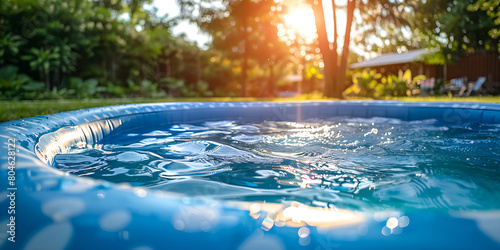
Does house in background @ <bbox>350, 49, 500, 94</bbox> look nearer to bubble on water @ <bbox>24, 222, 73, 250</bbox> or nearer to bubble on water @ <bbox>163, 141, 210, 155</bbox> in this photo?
bubble on water @ <bbox>163, 141, 210, 155</bbox>

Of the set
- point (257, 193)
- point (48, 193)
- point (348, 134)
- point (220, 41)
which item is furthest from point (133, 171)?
point (220, 41)

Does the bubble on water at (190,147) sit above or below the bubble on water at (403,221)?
below

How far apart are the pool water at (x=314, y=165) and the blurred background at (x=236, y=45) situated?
245 inches

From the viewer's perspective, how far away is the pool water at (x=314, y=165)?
1.91m

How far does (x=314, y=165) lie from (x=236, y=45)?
13.2 meters

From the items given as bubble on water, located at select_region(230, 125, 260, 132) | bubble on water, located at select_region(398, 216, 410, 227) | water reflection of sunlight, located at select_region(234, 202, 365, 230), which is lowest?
bubble on water, located at select_region(230, 125, 260, 132)

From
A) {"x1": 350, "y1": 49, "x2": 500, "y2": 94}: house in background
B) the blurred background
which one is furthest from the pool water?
{"x1": 350, "y1": 49, "x2": 500, "y2": 94}: house in background

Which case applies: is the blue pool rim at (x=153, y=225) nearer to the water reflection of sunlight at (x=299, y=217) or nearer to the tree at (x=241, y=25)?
the water reflection of sunlight at (x=299, y=217)

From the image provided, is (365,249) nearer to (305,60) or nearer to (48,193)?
(48,193)

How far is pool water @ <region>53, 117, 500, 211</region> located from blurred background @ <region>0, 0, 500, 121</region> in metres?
6.21

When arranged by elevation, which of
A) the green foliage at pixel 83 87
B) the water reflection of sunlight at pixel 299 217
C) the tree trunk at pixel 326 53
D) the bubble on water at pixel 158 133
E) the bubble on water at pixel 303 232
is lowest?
the bubble on water at pixel 158 133

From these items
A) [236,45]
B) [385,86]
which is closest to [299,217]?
[385,86]

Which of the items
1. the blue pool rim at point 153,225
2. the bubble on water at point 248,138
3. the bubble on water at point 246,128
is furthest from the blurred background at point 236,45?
the blue pool rim at point 153,225

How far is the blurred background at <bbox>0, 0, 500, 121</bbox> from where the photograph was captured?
11.6 m
